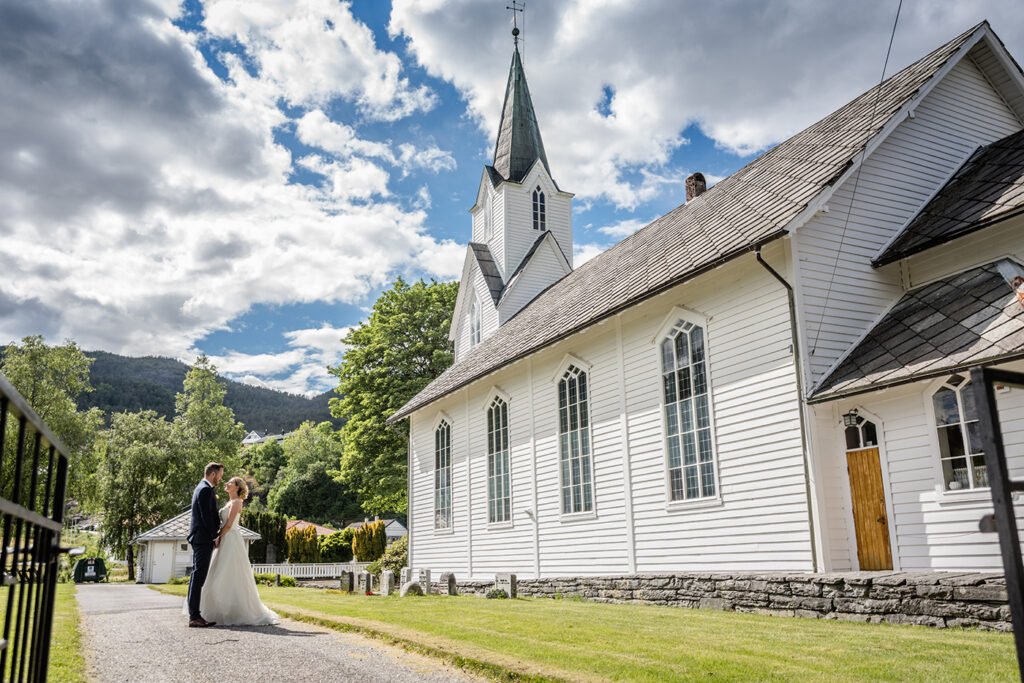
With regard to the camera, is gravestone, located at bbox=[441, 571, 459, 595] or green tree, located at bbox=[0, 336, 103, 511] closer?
gravestone, located at bbox=[441, 571, 459, 595]

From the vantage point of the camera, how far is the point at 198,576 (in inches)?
373

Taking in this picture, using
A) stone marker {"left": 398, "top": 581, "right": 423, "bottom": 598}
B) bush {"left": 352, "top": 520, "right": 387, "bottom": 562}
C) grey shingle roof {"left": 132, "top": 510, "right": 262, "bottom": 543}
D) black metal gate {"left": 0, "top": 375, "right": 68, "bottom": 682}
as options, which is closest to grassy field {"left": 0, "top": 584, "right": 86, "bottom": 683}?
black metal gate {"left": 0, "top": 375, "right": 68, "bottom": 682}

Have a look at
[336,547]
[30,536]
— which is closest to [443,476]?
[30,536]

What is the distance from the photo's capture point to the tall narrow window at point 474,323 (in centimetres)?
3011

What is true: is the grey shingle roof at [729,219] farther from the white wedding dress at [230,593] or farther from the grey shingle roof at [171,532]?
the grey shingle roof at [171,532]

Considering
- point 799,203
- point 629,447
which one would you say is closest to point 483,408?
point 629,447

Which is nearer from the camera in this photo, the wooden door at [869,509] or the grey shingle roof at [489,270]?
the wooden door at [869,509]

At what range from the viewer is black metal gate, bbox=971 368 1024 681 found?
2.72 meters

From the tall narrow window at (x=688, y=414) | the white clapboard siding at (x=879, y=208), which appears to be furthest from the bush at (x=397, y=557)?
the white clapboard siding at (x=879, y=208)

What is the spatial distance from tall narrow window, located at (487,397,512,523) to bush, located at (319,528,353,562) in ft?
94.7

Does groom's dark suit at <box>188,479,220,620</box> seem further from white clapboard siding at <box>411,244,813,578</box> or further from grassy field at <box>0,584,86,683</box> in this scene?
white clapboard siding at <box>411,244,813,578</box>

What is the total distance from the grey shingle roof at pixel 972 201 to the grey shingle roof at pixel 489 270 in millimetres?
16600

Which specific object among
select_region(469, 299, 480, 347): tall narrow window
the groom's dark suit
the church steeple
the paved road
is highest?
the church steeple

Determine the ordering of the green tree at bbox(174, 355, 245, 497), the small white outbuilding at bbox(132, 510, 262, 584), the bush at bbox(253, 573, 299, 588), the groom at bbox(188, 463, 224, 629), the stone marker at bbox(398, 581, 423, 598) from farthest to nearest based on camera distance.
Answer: the green tree at bbox(174, 355, 245, 497)
the small white outbuilding at bbox(132, 510, 262, 584)
the bush at bbox(253, 573, 299, 588)
the stone marker at bbox(398, 581, 423, 598)
the groom at bbox(188, 463, 224, 629)
